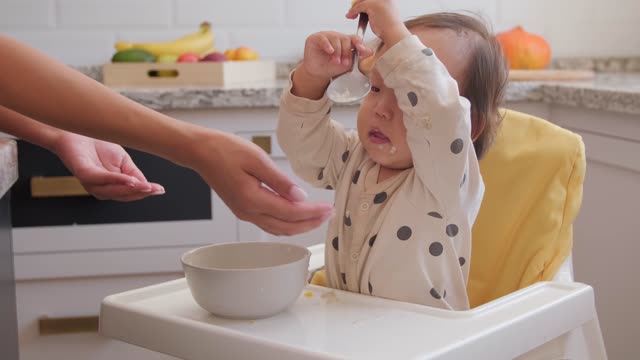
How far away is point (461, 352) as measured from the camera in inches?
33.8

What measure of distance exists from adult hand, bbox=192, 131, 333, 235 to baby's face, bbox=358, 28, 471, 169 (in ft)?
1.07

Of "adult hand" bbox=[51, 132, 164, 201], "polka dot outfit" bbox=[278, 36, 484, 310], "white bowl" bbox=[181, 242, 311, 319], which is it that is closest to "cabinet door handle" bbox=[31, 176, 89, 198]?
"adult hand" bbox=[51, 132, 164, 201]

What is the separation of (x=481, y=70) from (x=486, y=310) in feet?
1.37

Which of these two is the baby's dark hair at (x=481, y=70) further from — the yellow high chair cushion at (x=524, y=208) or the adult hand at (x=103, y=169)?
the adult hand at (x=103, y=169)

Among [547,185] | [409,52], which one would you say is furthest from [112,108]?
[547,185]

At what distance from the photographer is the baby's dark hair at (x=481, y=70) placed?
4.09ft

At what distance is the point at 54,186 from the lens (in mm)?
2000

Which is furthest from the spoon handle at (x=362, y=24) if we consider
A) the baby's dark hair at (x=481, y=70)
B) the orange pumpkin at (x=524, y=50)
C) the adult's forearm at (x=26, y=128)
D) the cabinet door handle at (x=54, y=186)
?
the orange pumpkin at (x=524, y=50)

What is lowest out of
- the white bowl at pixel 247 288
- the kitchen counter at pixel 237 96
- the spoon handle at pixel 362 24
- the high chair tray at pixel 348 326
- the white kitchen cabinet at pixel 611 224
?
the white kitchen cabinet at pixel 611 224

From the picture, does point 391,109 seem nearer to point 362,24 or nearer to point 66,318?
point 362,24

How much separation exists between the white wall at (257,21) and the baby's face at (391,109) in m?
1.45

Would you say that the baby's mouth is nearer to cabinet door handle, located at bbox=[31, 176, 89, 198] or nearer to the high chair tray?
the high chair tray

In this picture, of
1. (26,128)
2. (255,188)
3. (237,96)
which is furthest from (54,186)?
(255,188)

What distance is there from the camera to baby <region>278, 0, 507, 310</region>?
1.09m
